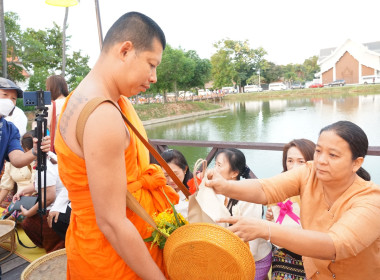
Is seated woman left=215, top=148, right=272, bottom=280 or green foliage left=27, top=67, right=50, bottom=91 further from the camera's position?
green foliage left=27, top=67, right=50, bottom=91

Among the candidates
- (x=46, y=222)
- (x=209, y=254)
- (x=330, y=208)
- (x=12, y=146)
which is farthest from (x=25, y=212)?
(x=330, y=208)

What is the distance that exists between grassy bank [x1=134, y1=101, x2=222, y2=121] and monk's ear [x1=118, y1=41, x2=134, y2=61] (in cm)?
2464

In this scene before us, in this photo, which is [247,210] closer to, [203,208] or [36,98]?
[203,208]

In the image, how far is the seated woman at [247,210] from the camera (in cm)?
181

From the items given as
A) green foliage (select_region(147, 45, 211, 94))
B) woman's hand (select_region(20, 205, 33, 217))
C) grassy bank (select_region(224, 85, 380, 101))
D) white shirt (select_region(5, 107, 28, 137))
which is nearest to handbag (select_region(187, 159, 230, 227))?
woman's hand (select_region(20, 205, 33, 217))

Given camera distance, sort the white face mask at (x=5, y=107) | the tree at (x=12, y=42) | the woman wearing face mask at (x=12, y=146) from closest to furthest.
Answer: the white face mask at (x=5, y=107) → the woman wearing face mask at (x=12, y=146) → the tree at (x=12, y=42)

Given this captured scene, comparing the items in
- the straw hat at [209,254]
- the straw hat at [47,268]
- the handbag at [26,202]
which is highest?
the straw hat at [209,254]

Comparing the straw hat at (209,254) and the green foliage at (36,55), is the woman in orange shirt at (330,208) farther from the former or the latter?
the green foliage at (36,55)

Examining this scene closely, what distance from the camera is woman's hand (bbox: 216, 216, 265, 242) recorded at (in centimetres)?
100

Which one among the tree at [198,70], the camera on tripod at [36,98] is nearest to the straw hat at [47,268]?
the camera on tripod at [36,98]

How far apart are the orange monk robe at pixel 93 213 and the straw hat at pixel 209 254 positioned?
0.19m

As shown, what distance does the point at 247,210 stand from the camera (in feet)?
6.44

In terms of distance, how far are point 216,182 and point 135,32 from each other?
669mm

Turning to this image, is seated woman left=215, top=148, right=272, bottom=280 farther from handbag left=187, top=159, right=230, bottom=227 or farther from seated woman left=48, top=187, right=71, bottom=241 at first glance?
seated woman left=48, top=187, right=71, bottom=241
